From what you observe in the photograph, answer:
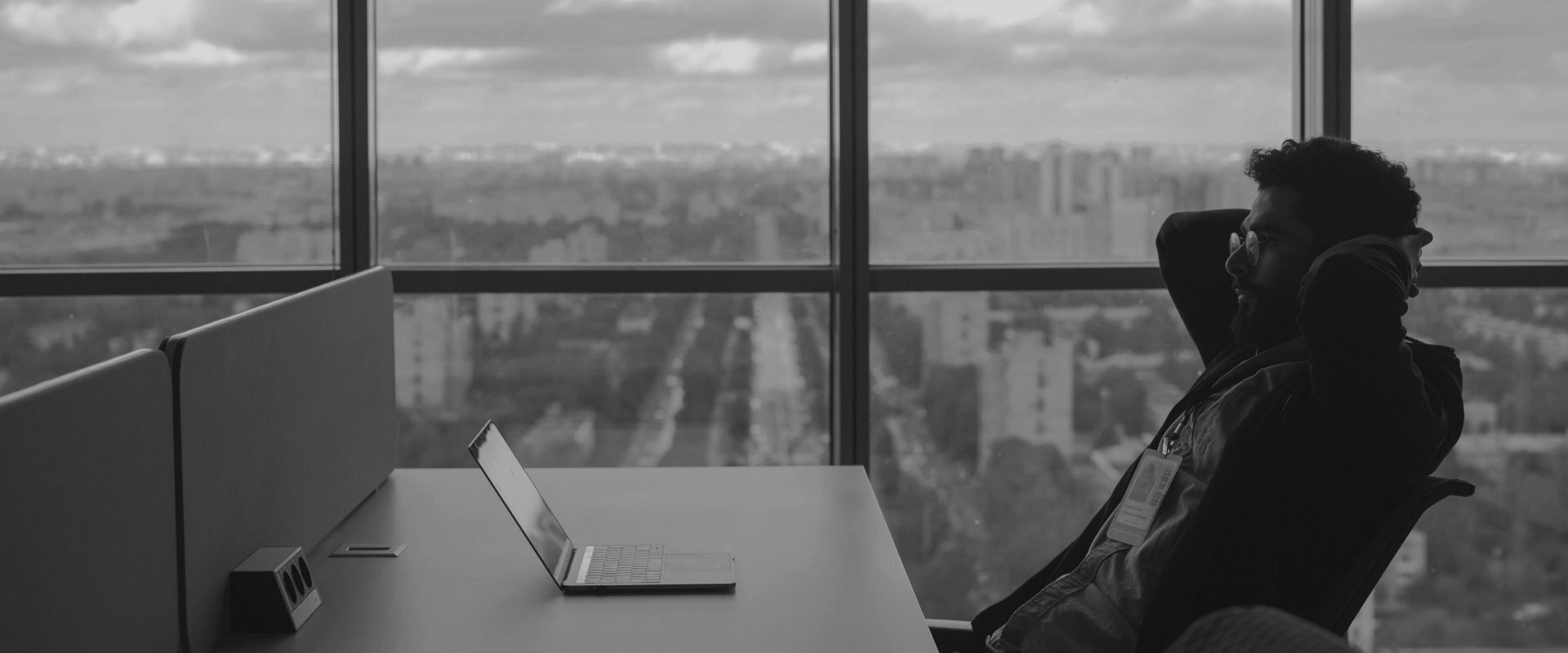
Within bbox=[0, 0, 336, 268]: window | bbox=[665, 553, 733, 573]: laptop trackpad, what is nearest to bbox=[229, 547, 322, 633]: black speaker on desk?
bbox=[665, 553, 733, 573]: laptop trackpad

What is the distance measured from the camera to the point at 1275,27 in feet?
11.2

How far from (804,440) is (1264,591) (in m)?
1.82

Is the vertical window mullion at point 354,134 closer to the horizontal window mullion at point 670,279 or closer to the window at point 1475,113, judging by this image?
the horizontal window mullion at point 670,279

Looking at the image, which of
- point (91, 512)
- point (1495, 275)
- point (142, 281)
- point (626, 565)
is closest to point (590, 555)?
point (626, 565)

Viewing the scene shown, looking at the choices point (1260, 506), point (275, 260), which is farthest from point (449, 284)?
point (1260, 506)

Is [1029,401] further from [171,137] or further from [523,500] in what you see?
[171,137]

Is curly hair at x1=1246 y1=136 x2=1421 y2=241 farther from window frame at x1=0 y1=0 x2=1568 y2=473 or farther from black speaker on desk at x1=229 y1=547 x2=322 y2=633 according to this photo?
black speaker on desk at x1=229 y1=547 x2=322 y2=633

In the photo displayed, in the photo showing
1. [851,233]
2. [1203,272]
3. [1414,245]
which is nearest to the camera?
[1414,245]

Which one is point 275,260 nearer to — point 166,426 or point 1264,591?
point 166,426

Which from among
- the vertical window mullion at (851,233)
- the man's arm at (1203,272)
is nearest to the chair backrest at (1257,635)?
the man's arm at (1203,272)

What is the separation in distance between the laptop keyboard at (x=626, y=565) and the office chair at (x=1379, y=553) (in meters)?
0.89

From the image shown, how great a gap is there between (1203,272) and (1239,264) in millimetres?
326

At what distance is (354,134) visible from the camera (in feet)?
10.9

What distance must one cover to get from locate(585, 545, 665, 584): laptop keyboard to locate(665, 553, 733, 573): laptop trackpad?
1 centimetres
